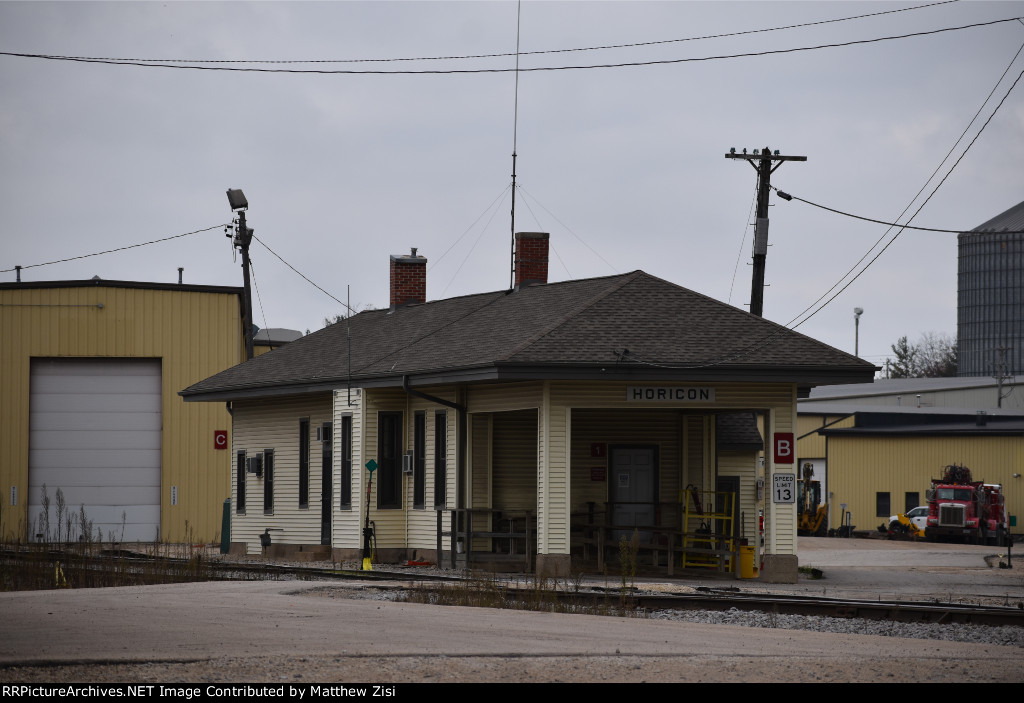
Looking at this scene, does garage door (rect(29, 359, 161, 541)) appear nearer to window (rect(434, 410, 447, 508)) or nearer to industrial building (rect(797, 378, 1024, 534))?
window (rect(434, 410, 447, 508))

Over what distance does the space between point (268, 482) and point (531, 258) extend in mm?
8325

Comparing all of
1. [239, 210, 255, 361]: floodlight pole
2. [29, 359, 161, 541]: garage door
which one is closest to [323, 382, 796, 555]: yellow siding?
[239, 210, 255, 361]: floodlight pole

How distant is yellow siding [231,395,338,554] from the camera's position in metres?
32.0

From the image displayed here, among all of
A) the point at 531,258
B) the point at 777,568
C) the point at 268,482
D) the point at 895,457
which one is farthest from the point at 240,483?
the point at 895,457

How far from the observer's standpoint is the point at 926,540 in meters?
51.2

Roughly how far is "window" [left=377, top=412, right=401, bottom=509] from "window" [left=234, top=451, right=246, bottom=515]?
22.3 ft

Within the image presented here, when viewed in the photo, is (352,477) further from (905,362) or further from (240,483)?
(905,362)

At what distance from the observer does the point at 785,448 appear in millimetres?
25609

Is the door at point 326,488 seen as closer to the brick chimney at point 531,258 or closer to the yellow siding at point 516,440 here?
the yellow siding at point 516,440

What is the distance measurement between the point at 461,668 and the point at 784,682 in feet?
8.32

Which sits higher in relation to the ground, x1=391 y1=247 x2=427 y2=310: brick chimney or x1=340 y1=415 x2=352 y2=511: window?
x1=391 y1=247 x2=427 y2=310: brick chimney

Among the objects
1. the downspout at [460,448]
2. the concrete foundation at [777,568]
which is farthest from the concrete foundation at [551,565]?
the concrete foundation at [777,568]

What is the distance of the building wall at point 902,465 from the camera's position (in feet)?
184

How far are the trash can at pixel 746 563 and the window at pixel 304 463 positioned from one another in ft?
34.8
